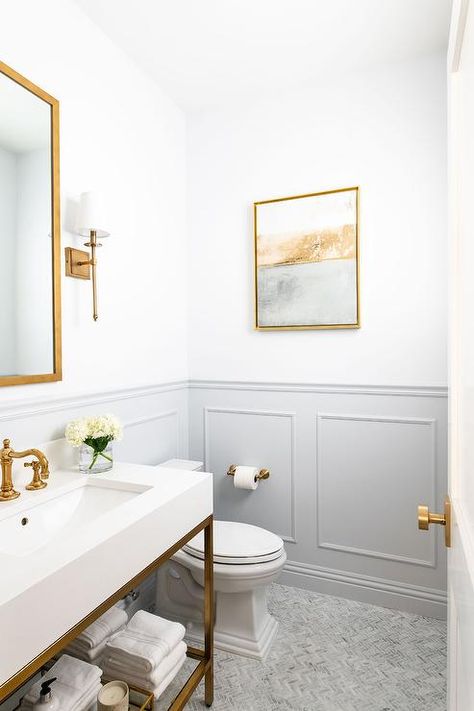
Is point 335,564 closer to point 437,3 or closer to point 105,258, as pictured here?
point 105,258

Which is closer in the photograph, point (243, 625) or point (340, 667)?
point (340, 667)

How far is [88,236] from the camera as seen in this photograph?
1.77 metres

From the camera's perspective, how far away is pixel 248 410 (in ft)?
7.89

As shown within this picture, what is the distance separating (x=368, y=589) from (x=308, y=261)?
1.65m

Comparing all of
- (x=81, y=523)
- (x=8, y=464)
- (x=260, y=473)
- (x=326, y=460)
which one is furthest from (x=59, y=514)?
(x=326, y=460)

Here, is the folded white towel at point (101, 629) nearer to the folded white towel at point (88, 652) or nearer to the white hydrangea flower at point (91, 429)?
the folded white towel at point (88, 652)

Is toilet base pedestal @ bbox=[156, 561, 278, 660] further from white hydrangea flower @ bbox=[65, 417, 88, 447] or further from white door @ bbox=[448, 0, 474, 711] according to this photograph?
white door @ bbox=[448, 0, 474, 711]

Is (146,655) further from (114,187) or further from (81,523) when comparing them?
(114,187)

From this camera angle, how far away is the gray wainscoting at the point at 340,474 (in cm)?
205

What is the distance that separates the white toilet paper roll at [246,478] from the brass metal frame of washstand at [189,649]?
2.40 ft

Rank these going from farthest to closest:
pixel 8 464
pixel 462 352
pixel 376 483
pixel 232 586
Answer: pixel 376 483 → pixel 232 586 → pixel 8 464 → pixel 462 352

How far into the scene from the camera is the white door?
2.15 ft

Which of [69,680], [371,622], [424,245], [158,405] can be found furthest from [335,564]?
[424,245]

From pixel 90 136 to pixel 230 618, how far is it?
2098 millimetres
